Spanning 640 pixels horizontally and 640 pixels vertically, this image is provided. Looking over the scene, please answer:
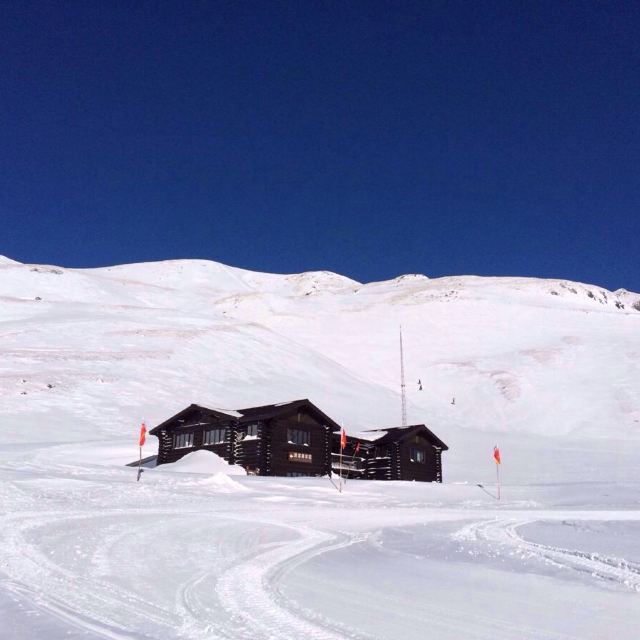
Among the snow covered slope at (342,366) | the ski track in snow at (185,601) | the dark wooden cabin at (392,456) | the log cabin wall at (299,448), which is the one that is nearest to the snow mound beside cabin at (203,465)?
the log cabin wall at (299,448)

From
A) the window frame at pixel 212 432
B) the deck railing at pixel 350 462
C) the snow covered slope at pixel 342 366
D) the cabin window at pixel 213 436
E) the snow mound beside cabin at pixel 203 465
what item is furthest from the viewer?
the snow covered slope at pixel 342 366

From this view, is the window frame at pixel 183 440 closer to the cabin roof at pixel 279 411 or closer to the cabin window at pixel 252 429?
the cabin roof at pixel 279 411

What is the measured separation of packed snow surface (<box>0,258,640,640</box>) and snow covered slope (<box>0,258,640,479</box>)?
388 millimetres

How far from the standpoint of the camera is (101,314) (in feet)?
292

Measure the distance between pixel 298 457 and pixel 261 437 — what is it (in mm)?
3516

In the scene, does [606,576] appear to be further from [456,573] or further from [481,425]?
[481,425]

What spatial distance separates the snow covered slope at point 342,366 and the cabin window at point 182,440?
4699 mm

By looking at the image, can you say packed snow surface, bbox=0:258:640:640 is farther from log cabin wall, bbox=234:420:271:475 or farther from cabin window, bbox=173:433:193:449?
cabin window, bbox=173:433:193:449

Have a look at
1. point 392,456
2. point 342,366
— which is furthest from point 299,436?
point 342,366

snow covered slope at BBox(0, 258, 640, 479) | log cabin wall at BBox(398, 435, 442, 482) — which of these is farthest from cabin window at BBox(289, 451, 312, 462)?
Result: snow covered slope at BBox(0, 258, 640, 479)

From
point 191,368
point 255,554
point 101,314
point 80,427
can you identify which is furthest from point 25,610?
point 101,314

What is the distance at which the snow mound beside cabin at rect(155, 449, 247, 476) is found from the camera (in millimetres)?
38812

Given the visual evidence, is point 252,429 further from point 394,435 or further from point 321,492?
point 394,435

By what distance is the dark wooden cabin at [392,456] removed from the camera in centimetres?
4806
